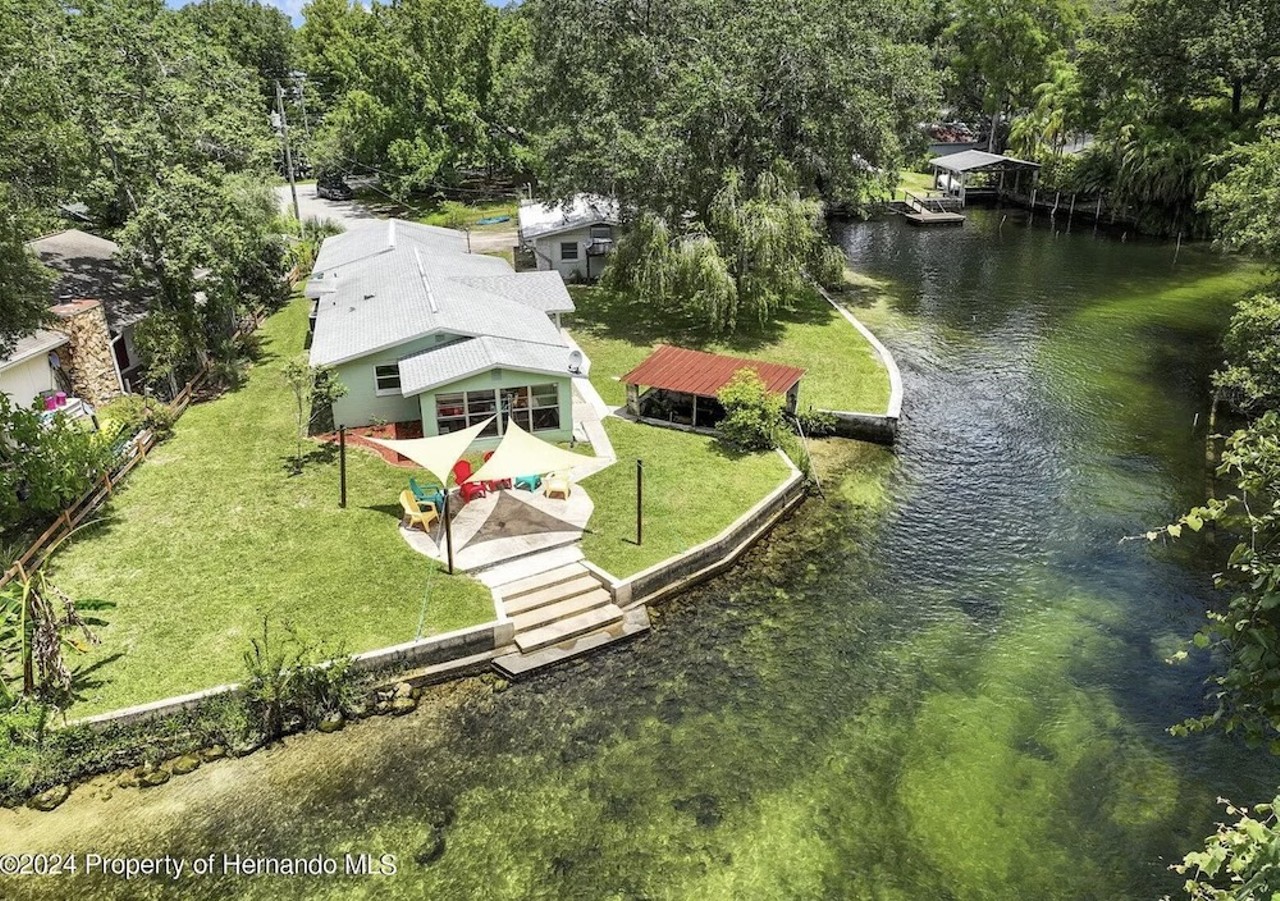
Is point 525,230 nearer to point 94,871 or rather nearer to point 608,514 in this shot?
point 608,514

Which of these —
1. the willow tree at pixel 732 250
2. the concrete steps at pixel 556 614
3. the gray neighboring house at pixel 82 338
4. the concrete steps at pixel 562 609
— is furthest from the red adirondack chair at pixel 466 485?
the willow tree at pixel 732 250

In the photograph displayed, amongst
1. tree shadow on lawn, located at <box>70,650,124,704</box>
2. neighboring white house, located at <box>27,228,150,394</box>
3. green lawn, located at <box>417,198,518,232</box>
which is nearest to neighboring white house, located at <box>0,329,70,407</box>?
neighboring white house, located at <box>27,228,150,394</box>

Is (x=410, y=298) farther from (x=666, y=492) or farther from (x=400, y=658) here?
(x=400, y=658)

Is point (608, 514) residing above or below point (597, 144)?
below

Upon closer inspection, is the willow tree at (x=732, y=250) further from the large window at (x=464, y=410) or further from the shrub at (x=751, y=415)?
the large window at (x=464, y=410)

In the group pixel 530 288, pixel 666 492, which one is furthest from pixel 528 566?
pixel 530 288

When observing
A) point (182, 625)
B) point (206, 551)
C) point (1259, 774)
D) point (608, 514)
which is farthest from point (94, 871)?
point (1259, 774)
